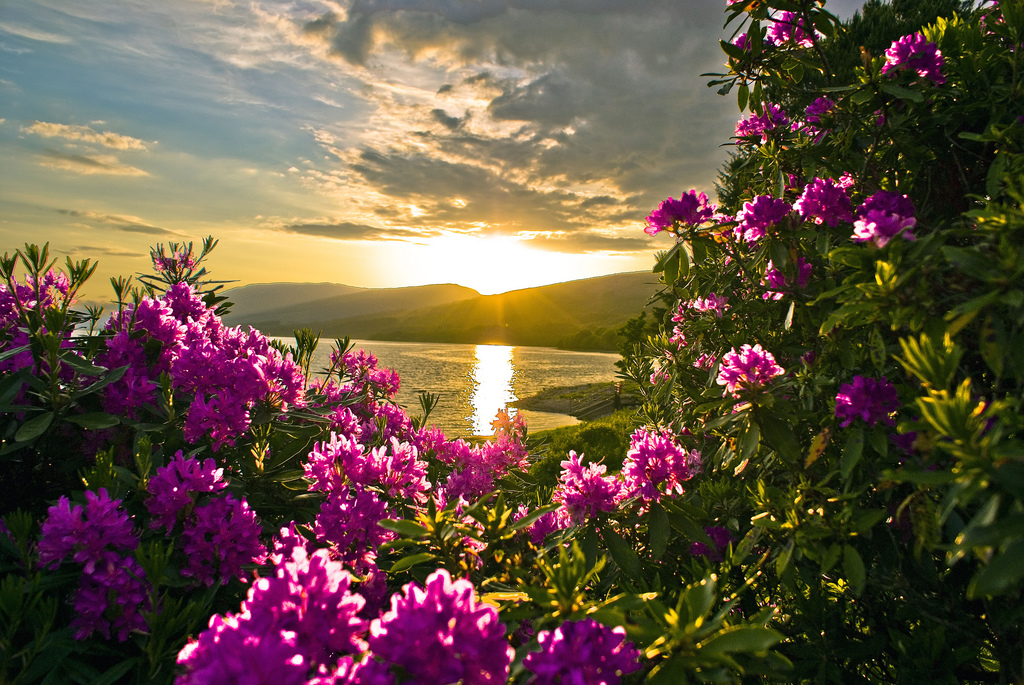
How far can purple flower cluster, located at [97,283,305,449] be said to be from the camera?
225 centimetres

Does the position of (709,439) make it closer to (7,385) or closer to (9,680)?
(9,680)

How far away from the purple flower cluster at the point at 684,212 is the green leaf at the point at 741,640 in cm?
186

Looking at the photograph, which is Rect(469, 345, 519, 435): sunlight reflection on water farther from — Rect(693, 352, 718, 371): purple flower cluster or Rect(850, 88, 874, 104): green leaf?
Rect(850, 88, 874, 104): green leaf

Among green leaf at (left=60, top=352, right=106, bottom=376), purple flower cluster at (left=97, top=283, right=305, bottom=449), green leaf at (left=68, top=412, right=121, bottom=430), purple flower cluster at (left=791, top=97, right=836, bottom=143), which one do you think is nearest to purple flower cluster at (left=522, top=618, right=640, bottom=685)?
purple flower cluster at (left=97, top=283, right=305, bottom=449)

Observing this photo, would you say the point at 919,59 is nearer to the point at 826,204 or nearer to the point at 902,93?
the point at 902,93

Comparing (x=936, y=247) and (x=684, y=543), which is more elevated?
(x=936, y=247)

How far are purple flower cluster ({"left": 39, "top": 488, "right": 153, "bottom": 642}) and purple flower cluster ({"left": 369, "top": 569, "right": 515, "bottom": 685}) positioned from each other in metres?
1.09

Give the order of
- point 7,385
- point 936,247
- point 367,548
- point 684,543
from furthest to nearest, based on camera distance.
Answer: point 684,543 < point 7,385 < point 367,548 < point 936,247

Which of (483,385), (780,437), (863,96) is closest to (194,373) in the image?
(780,437)

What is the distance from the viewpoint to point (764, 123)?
309 centimetres

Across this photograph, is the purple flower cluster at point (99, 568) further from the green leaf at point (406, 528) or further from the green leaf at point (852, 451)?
the green leaf at point (852, 451)

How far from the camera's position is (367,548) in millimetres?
1848

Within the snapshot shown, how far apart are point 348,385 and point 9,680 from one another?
2.42m

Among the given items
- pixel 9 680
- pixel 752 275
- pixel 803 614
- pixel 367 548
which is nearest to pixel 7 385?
pixel 9 680
